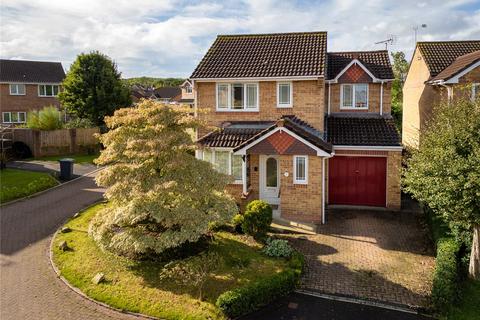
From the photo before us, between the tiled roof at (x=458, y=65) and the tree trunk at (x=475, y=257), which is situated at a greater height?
the tiled roof at (x=458, y=65)

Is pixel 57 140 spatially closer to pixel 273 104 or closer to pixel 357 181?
pixel 273 104

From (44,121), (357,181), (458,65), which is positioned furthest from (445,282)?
(44,121)

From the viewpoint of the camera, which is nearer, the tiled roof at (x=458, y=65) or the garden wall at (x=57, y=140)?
the tiled roof at (x=458, y=65)

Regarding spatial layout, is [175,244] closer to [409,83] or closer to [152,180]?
[152,180]

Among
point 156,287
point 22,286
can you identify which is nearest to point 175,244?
point 156,287

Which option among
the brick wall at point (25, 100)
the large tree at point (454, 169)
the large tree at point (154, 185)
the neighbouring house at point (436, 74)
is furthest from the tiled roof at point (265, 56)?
the brick wall at point (25, 100)

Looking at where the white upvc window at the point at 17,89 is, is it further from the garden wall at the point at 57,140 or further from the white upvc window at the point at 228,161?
the white upvc window at the point at 228,161

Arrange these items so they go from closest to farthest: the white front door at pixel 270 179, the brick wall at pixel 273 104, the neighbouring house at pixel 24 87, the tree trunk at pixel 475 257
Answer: the tree trunk at pixel 475 257
the white front door at pixel 270 179
the brick wall at pixel 273 104
the neighbouring house at pixel 24 87

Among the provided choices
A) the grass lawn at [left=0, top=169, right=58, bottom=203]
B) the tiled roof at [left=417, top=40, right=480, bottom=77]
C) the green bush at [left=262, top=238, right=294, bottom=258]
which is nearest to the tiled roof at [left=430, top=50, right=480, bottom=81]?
the tiled roof at [left=417, top=40, right=480, bottom=77]
